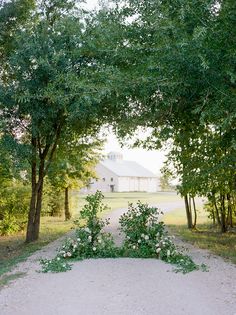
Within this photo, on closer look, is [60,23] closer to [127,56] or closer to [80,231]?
[127,56]

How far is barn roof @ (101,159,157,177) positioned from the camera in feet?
279

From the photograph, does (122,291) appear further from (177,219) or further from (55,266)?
(177,219)

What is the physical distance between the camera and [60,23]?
1395cm

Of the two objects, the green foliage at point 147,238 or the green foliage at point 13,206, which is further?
the green foliage at point 13,206

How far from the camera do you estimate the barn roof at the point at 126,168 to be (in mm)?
85000

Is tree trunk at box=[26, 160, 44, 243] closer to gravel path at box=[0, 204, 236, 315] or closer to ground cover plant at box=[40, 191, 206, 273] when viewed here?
ground cover plant at box=[40, 191, 206, 273]

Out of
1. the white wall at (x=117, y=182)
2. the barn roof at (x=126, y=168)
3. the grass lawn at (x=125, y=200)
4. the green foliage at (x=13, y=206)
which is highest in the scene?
the barn roof at (x=126, y=168)

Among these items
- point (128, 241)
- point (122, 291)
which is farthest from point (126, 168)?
point (122, 291)

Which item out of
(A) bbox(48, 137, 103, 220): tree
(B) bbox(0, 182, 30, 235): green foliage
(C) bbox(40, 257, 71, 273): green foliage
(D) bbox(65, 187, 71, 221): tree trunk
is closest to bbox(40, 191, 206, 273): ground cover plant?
(C) bbox(40, 257, 71, 273): green foliage

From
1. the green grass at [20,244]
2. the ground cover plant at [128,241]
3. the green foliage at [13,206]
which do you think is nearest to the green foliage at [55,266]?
the ground cover plant at [128,241]

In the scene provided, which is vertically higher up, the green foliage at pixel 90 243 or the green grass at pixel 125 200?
the green grass at pixel 125 200

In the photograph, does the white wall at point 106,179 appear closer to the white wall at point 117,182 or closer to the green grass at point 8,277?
the white wall at point 117,182

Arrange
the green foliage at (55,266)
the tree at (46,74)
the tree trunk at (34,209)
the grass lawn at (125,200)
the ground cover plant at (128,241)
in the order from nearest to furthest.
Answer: the green foliage at (55,266)
the ground cover plant at (128,241)
the tree at (46,74)
the tree trunk at (34,209)
the grass lawn at (125,200)

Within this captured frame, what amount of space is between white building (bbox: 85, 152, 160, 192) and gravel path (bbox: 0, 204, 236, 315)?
68153 mm
